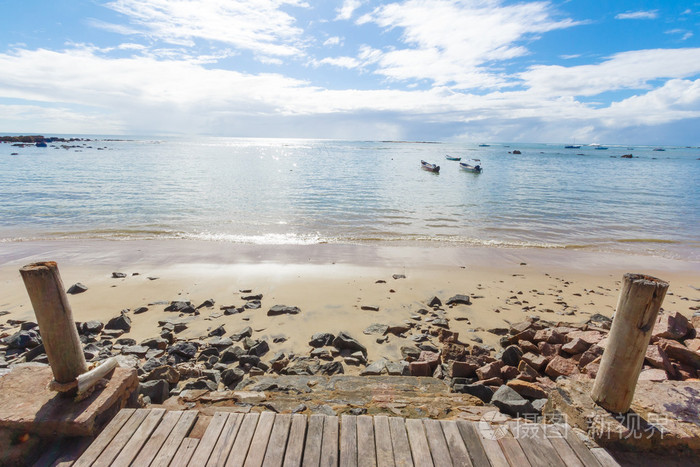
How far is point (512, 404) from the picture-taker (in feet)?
16.5

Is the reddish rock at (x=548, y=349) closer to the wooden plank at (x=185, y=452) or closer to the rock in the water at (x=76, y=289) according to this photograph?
the wooden plank at (x=185, y=452)

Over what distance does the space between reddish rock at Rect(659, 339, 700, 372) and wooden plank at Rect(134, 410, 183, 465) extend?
778 centimetres

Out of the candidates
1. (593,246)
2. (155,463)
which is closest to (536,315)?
(155,463)

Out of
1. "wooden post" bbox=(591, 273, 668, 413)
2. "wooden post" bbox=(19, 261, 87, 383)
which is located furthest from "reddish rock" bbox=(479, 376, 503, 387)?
"wooden post" bbox=(19, 261, 87, 383)

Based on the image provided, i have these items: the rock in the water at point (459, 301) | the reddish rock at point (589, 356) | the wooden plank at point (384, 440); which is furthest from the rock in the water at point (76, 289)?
the reddish rock at point (589, 356)

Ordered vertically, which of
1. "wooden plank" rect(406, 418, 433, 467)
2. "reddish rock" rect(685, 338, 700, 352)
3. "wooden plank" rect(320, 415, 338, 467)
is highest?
"wooden plank" rect(406, 418, 433, 467)

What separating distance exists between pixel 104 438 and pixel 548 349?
7.25 m

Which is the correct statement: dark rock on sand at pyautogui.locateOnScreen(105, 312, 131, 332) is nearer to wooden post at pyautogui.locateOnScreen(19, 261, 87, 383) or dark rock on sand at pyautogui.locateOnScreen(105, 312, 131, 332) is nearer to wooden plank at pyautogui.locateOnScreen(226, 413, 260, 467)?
wooden post at pyautogui.locateOnScreen(19, 261, 87, 383)

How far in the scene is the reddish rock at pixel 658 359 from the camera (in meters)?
5.52

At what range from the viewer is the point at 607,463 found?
3.80 metres

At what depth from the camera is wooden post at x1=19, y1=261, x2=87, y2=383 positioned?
3.88 m

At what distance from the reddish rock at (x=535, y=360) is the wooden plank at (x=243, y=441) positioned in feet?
16.3

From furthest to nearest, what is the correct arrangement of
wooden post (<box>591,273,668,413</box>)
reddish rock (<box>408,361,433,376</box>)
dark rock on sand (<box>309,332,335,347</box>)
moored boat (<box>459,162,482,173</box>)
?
moored boat (<box>459,162,482,173</box>) → dark rock on sand (<box>309,332,335,347</box>) → reddish rock (<box>408,361,433,376</box>) → wooden post (<box>591,273,668,413</box>)

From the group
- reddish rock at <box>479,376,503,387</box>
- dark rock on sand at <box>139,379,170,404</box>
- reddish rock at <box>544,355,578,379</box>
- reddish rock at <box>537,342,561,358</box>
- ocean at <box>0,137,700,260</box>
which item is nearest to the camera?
dark rock on sand at <box>139,379,170,404</box>
